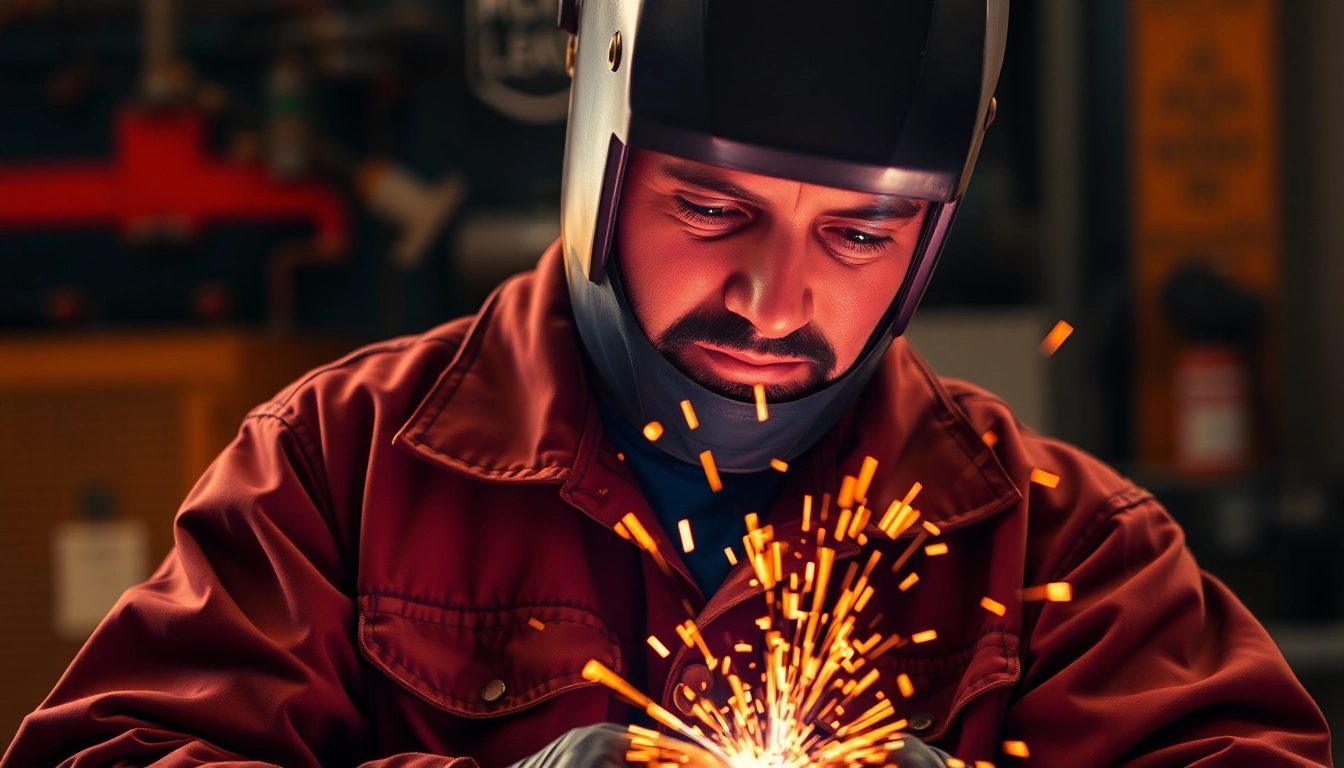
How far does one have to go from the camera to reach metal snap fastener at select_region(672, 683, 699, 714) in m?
1.20

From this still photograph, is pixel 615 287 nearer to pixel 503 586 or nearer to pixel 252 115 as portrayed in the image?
pixel 503 586

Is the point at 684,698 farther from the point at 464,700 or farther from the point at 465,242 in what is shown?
the point at 465,242

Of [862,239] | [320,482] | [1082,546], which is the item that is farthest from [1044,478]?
[320,482]

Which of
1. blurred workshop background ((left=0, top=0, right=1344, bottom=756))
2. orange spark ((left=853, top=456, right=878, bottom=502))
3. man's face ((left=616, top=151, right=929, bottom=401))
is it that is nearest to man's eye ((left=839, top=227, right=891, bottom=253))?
man's face ((left=616, top=151, right=929, bottom=401))

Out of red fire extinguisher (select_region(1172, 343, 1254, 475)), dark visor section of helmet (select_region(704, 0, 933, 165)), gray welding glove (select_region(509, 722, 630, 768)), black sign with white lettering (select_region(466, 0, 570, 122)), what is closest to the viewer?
gray welding glove (select_region(509, 722, 630, 768))

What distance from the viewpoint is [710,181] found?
1.15 meters

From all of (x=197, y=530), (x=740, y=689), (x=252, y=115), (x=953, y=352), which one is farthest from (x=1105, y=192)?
(x=197, y=530)

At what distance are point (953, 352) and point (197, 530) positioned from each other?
1704 millimetres

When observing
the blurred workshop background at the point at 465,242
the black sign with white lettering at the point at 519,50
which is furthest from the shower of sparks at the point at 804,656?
the black sign with white lettering at the point at 519,50

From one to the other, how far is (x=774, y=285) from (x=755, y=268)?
2 centimetres

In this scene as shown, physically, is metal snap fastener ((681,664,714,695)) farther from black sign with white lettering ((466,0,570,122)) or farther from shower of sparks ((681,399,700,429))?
black sign with white lettering ((466,0,570,122))

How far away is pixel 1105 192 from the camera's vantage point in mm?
2938

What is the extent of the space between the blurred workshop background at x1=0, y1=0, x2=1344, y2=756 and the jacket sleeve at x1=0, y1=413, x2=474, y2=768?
1.36m

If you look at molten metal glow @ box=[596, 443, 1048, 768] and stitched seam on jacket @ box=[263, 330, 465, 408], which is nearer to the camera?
molten metal glow @ box=[596, 443, 1048, 768]
